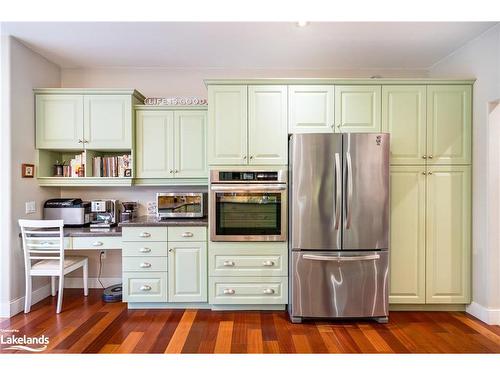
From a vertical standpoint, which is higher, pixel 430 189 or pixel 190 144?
pixel 190 144

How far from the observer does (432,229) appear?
2859mm

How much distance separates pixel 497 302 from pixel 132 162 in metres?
3.93

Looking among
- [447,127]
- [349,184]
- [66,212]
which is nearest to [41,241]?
[66,212]

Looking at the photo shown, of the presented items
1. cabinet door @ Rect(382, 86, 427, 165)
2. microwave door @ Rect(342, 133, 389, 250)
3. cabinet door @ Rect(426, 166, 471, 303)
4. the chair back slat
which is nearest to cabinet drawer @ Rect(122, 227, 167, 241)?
the chair back slat

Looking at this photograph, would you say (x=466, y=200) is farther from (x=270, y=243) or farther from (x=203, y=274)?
(x=203, y=274)

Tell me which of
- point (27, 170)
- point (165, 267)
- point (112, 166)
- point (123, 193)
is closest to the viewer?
point (165, 267)

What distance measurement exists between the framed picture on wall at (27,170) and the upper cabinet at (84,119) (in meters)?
0.24

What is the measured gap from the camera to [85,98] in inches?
125

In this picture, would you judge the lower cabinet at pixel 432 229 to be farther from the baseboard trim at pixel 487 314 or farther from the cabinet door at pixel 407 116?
the cabinet door at pixel 407 116

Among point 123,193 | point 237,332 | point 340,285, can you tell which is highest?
point 123,193

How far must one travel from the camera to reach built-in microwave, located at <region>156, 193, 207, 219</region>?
3.14 m

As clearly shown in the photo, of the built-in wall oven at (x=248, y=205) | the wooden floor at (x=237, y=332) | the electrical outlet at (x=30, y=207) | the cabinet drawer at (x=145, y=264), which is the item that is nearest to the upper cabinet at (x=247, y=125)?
the built-in wall oven at (x=248, y=205)

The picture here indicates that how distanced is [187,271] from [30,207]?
71.9 inches

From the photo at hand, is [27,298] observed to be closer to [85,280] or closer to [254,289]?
[85,280]
